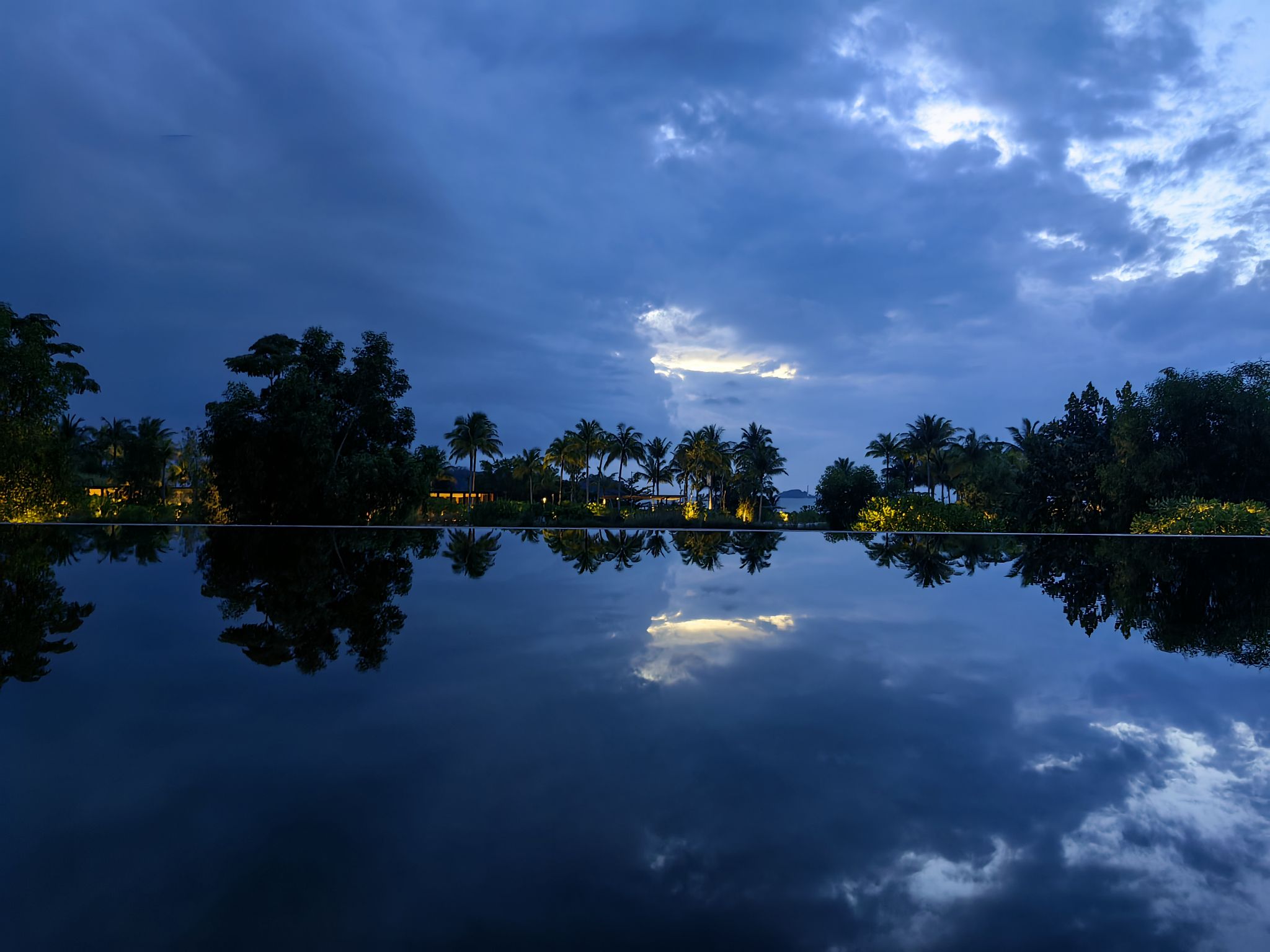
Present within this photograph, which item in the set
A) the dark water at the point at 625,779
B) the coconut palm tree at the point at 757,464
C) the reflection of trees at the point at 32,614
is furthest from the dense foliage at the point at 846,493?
the reflection of trees at the point at 32,614

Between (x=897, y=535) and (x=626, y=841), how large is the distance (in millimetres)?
22515

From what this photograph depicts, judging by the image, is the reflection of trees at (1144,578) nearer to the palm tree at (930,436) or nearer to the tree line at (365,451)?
the tree line at (365,451)

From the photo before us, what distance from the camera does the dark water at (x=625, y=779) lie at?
2.31m

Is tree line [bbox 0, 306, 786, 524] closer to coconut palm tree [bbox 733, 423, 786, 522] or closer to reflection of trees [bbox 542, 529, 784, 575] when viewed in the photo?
reflection of trees [bbox 542, 529, 784, 575]

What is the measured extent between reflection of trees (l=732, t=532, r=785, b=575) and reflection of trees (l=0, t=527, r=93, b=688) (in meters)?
10.5

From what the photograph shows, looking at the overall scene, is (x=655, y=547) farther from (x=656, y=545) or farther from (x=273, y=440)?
(x=273, y=440)

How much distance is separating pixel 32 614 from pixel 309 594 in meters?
2.95

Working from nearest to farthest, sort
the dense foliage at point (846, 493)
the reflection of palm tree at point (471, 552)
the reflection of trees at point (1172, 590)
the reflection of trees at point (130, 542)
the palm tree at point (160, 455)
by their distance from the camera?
the reflection of trees at point (1172, 590)
the reflection of palm tree at point (471, 552)
the reflection of trees at point (130, 542)
the palm tree at point (160, 455)
the dense foliage at point (846, 493)

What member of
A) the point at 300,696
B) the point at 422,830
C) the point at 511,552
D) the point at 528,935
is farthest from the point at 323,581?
the point at 528,935

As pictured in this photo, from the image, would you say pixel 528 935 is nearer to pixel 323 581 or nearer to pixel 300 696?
pixel 300 696

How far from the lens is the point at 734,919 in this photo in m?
2.29

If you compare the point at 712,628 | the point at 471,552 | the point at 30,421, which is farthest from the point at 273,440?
the point at 712,628

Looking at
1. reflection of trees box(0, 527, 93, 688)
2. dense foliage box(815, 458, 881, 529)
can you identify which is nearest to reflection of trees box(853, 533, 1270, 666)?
reflection of trees box(0, 527, 93, 688)

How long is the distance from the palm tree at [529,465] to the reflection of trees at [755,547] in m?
40.6
